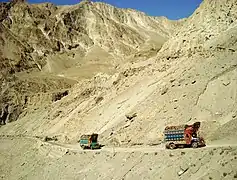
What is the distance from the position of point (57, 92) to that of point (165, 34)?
7163 centimetres

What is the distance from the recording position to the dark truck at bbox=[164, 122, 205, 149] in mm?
27062

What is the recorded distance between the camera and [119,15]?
147 m

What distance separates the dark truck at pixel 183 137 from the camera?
27.1 m

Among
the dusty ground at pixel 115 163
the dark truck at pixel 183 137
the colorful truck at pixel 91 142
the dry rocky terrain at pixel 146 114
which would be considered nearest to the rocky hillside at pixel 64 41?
the dry rocky terrain at pixel 146 114

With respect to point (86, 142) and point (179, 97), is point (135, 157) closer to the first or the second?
point (179, 97)

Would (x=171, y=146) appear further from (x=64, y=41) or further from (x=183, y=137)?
(x=64, y=41)

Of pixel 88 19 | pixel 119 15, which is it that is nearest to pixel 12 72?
pixel 88 19

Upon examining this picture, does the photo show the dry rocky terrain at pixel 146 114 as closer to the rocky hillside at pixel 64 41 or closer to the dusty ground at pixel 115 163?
the dusty ground at pixel 115 163

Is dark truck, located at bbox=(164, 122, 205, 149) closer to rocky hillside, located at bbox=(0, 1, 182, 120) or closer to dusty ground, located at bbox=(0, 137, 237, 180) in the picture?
dusty ground, located at bbox=(0, 137, 237, 180)

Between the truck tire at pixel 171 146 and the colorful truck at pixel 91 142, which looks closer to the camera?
the truck tire at pixel 171 146

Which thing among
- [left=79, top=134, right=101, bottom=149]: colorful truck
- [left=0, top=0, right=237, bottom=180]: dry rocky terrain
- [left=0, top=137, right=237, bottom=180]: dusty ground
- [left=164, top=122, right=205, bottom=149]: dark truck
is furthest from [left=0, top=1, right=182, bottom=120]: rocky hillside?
[left=164, top=122, right=205, bottom=149]: dark truck

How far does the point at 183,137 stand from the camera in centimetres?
2792

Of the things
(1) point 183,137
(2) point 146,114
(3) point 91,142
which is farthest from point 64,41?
(1) point 183,137

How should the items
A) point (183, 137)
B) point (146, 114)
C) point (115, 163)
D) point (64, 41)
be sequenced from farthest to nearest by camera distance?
point (64, 41), point (146, 114), point (115, 163), point (183, 137)
